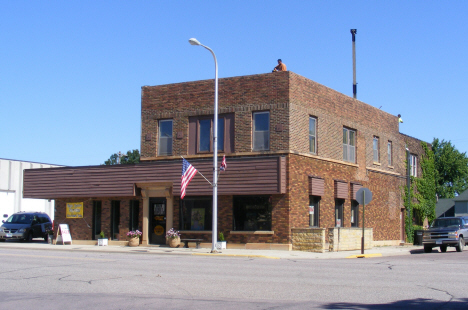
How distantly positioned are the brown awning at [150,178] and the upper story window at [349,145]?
7.04 meters

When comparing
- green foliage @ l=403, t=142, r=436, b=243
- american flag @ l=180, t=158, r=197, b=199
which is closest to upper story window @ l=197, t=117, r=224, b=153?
american flag @ l=180, t=158, r=197, b=199

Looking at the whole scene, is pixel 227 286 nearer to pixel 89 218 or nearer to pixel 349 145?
pixel 89 218

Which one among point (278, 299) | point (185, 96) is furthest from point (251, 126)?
point (278, 299)

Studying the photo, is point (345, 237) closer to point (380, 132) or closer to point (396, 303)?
point (380, 132)

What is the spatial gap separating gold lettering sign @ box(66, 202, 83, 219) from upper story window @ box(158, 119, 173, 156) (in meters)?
5.53

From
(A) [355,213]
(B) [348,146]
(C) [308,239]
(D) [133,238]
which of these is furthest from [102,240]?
(B) [348,146]

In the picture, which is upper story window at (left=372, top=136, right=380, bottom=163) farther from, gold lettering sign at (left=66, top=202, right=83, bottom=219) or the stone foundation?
gold lettering sign at (left=66, top=202, right=83, bottom=219)

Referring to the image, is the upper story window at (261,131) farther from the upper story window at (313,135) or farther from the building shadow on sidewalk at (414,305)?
the building shadow on sidewalk at (414,305)

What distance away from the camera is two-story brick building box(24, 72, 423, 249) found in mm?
26578

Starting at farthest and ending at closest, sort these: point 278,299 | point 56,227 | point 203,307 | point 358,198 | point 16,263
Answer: point 56,227
point 358,198
point 16,263
point 278,299
point 203,307

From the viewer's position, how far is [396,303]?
411 inches

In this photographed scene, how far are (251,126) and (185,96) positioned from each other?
4214mm

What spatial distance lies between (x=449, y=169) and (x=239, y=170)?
5556 centimetres

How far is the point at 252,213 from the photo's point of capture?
88.3 ft
